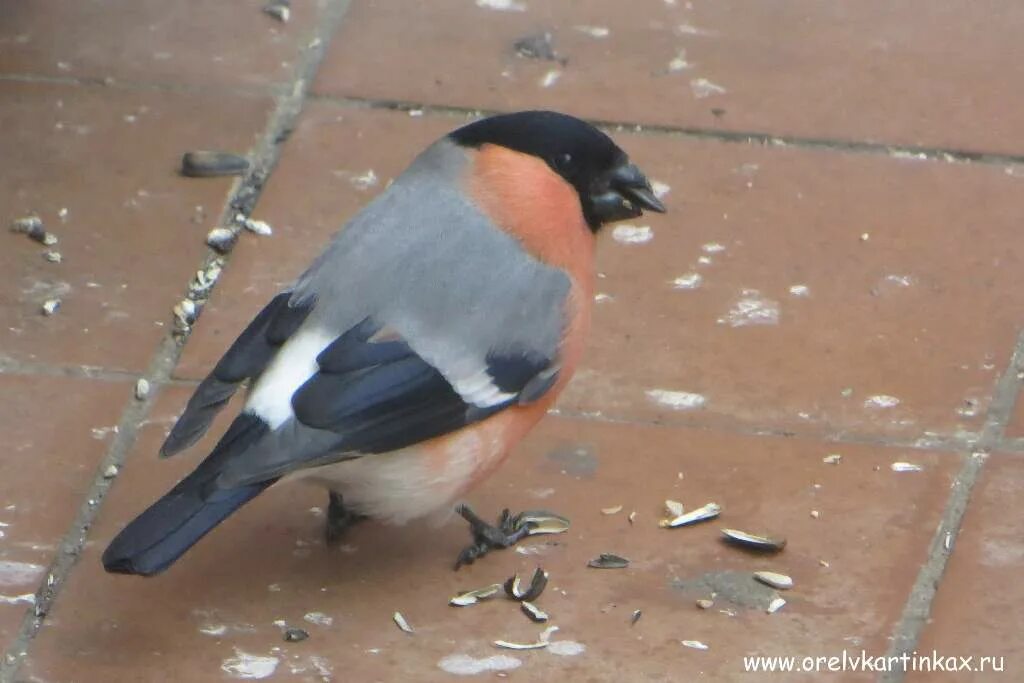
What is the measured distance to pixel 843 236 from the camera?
4262 millimetres

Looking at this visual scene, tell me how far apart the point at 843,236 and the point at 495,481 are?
44.4 inches

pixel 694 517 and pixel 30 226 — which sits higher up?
pixel 694 517

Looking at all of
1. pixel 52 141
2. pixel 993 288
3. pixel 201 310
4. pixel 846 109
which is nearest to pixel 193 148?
pixel 52 141

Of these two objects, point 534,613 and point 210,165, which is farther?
point 210,165

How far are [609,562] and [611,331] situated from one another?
0.73m

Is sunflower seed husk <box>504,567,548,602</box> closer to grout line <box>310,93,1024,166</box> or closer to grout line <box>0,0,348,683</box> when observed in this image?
grout line <box>0,0,348,683</box>

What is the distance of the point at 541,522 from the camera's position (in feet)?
11.4

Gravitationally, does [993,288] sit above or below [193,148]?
above

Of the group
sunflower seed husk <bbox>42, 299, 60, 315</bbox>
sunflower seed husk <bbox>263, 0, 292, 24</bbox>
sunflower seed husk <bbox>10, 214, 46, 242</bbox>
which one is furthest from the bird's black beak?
sunflower seed husk <bbox>263, 0, 292, 24</bbox>

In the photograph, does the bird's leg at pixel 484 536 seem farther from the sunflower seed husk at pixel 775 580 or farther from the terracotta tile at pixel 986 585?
the terracotta tile at pixel 986 585

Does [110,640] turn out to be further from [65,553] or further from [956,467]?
[956,467]

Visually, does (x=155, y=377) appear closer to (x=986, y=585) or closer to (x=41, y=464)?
(x=41, y=464)

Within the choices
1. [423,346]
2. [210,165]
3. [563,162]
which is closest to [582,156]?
[563,162]

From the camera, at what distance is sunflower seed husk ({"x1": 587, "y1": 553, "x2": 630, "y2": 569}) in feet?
11.0
